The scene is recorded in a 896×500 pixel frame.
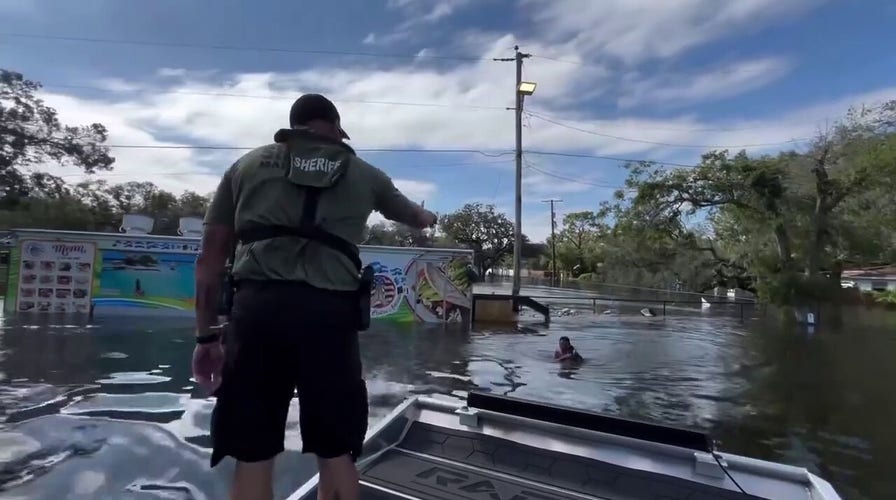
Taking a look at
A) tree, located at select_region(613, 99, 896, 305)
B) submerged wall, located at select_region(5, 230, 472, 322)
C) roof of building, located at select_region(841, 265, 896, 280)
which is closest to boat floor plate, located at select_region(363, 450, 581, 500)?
submerged wall, located at select_region(5, 230, 472, 322)

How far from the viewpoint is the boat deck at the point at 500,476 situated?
2.62 metres

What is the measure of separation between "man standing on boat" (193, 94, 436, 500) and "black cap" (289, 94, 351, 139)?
8 centimetres

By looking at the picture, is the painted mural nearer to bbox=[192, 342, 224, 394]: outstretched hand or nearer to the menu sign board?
the menu sign board

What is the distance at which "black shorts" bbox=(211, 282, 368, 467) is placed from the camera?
198 centimetres

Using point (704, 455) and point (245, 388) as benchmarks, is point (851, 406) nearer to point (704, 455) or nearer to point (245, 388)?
point (704, 455)

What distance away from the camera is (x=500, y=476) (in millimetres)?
2818

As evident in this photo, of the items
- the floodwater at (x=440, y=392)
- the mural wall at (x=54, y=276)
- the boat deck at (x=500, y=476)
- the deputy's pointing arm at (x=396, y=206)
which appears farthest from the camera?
the mural wall at (x=54, y=276)

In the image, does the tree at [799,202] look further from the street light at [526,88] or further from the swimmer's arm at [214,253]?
the swimmer's arm at [214,253]

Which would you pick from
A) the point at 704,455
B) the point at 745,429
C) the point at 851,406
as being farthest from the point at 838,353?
the point at 704,455

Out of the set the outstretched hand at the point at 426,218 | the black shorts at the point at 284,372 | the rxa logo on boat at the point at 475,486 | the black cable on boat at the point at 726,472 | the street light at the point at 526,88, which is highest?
the street light at the point at 526,88

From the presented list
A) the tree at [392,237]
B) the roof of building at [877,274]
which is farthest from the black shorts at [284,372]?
the roof of building at [877,274]

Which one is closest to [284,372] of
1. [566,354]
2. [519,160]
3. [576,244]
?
[566,354]

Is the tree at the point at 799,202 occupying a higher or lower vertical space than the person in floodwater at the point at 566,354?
higher

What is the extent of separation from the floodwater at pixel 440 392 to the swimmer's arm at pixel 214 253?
2145 millimetres
